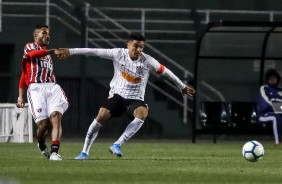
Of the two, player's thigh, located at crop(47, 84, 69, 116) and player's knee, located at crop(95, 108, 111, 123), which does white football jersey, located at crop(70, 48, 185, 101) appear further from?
player's thigh, located at crop(47, 84, 69, 116)

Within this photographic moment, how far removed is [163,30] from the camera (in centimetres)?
3184

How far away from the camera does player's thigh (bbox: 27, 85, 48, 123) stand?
16.3m

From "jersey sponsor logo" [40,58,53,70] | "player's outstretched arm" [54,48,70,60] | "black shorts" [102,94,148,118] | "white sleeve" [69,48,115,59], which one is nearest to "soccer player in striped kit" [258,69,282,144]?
"black shorts" [102,94,148,118]

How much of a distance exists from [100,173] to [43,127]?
12.5ft

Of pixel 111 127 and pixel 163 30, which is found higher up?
pixel 163 30

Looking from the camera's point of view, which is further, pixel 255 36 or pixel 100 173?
pixel 255 36

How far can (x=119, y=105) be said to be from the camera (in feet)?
54.6

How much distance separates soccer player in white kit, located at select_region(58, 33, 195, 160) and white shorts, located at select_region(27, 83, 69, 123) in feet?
2.05

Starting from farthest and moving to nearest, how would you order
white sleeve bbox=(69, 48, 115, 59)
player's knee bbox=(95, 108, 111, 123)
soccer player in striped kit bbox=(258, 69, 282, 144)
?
soccer player in striped kit bbox=(258, 69, 282, 144)
player's knee bbox=(95, 108, 111, 123)
white sleeve bbox=(69, 48, 115, 59)

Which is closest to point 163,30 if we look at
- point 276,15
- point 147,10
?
point 147,10

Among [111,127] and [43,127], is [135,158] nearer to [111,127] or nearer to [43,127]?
[43,127]

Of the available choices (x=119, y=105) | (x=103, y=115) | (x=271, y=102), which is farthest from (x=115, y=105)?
(x=271, y=102)

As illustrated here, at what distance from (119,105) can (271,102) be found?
8820 millimetres

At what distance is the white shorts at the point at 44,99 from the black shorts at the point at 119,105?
67cm
